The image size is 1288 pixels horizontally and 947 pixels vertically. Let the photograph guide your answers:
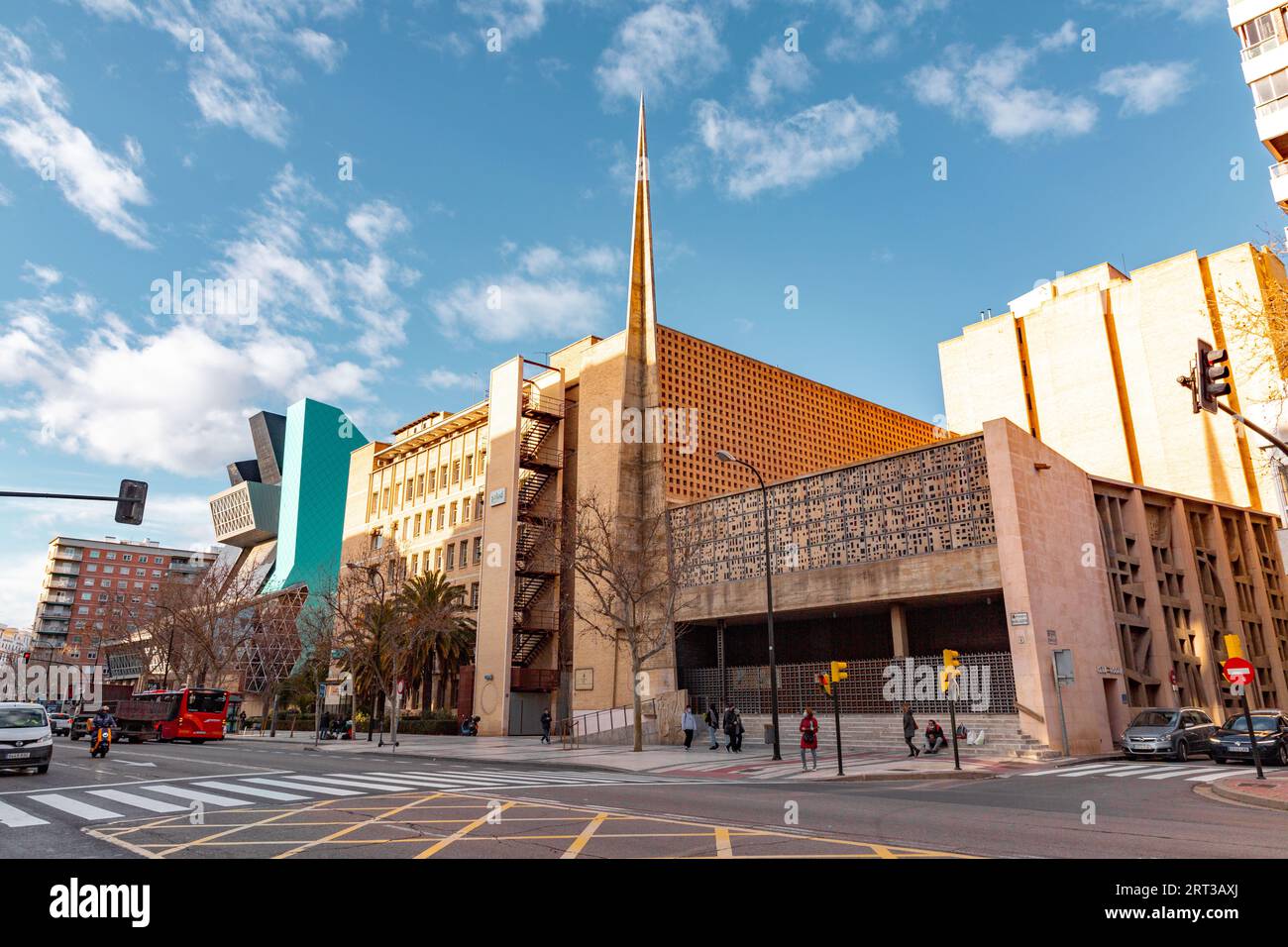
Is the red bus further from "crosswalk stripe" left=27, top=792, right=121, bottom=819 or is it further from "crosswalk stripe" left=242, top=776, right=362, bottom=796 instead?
"crosswalk stripe" left=27, top=792, right=121, bottom=819

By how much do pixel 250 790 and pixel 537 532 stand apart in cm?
3202

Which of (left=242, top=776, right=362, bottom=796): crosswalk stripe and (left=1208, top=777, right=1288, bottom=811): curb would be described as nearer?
(left=1208, top=777, right=1288, bottom=811): curb

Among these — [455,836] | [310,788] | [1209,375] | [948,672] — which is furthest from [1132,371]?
[455,836]

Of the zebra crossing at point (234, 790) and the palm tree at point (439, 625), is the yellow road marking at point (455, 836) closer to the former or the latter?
the zebra crossing at point (234, 790)

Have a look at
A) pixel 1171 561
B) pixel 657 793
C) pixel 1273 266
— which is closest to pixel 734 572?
pixel 1171 561

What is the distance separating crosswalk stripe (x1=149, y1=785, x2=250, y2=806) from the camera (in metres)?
12.2

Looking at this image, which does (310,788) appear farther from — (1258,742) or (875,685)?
(1258,742)

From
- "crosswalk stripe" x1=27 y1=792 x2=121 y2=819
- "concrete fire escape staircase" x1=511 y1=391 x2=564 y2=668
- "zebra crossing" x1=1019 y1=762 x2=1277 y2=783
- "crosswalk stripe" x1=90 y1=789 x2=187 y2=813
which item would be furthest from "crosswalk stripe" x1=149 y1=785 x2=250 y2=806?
"concrete fire escape staircase" x1=511 y1=391 x2=564 y2=668

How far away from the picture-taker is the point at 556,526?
4359 centimetres

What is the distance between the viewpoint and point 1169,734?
79.4ft

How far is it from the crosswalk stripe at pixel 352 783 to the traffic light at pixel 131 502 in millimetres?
6423

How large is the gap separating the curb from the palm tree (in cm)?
3597

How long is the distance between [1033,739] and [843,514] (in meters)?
11.6

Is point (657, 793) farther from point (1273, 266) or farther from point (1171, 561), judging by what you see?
point (1273, 266)
